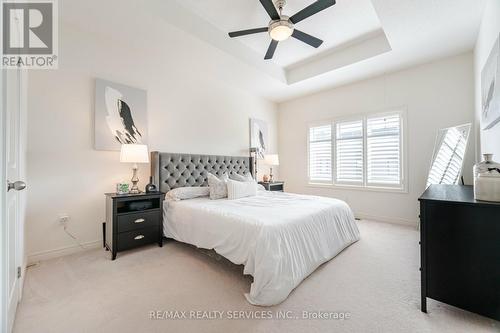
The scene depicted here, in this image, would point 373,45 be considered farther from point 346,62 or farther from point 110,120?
point 110,120

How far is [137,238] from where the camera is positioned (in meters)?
2.69

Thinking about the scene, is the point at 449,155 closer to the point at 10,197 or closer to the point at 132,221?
the point at 132,221

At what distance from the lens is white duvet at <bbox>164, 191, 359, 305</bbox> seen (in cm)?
173

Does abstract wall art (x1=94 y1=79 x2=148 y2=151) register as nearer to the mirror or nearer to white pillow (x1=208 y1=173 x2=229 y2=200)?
white pillow (x1=208 y1=173 x2=229 y2=200)

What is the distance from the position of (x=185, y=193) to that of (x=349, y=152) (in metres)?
3.44

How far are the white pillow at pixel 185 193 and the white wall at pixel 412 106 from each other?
2.82m

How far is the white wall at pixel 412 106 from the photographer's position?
3.33m

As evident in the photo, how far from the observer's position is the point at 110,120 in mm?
2914

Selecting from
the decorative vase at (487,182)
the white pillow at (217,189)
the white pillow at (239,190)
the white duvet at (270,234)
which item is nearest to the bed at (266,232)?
the white duvet at (270,234)

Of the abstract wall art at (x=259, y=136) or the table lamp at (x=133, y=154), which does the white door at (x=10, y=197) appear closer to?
the table lamp at (x=133, y=154)

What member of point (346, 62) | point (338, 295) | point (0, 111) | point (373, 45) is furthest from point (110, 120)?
point (373, 45)

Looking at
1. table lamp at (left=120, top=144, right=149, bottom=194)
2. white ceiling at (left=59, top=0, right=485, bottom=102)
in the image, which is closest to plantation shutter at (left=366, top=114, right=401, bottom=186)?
white ceiling at (left=59, top=0, right=485, bottom=102)

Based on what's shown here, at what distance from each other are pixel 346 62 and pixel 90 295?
14.9 feet

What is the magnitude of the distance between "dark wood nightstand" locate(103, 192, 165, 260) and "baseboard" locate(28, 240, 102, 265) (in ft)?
0.48
